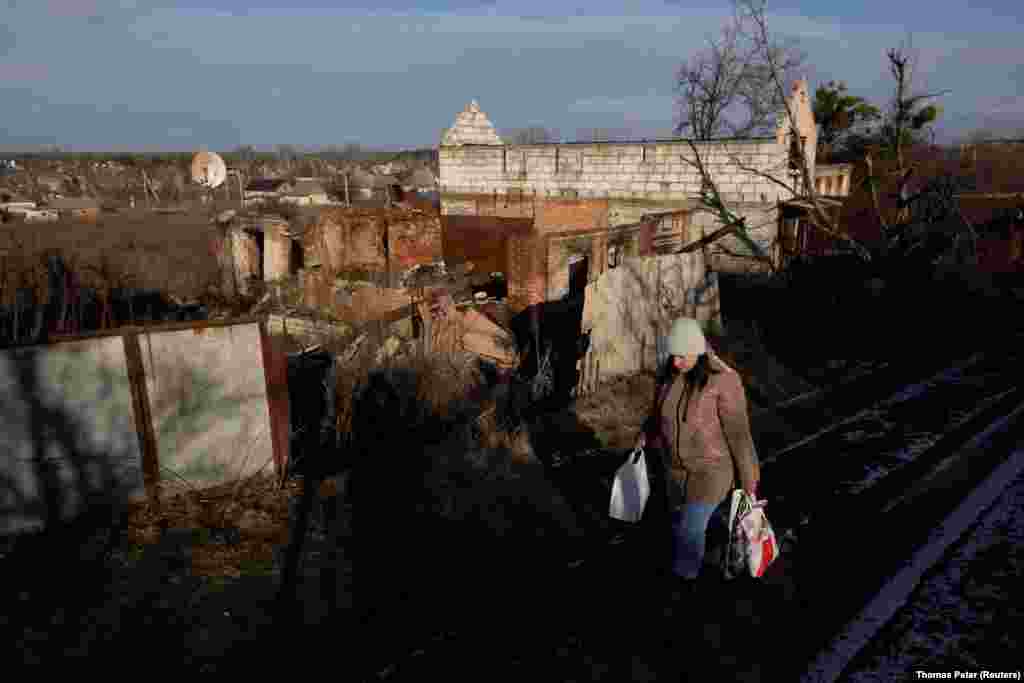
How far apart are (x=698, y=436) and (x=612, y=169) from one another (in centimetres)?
1688

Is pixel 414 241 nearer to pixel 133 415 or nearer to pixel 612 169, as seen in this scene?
pixel 612 169

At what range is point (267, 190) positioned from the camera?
55.5 m

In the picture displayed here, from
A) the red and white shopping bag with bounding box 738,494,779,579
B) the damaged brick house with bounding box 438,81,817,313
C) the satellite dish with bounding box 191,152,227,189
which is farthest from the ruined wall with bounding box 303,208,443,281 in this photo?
the satellite dish with bounding box 191,152,227,189

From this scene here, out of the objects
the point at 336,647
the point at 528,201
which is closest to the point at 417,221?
the point at 528,201

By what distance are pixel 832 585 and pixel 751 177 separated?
14.6 meters

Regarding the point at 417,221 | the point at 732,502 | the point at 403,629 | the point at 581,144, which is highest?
the point at 581,144

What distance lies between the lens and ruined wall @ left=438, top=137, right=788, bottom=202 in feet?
55.2

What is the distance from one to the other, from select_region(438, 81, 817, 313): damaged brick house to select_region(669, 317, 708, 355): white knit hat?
683 centimetres

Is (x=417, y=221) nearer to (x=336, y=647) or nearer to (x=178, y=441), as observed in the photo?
(x=178, y=441)

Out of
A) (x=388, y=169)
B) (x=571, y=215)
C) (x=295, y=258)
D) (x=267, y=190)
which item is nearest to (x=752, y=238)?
(x=571, y=215)

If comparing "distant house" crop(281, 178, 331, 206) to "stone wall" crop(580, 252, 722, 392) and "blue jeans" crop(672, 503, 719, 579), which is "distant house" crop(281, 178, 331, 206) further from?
"blue jeans" crop(672, 503, 719, 579)

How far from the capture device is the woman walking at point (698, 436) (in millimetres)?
3602

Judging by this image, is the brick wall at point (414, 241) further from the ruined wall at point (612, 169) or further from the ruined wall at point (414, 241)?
the ruined wall at point (612, 169)

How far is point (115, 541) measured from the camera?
437 centimetres
